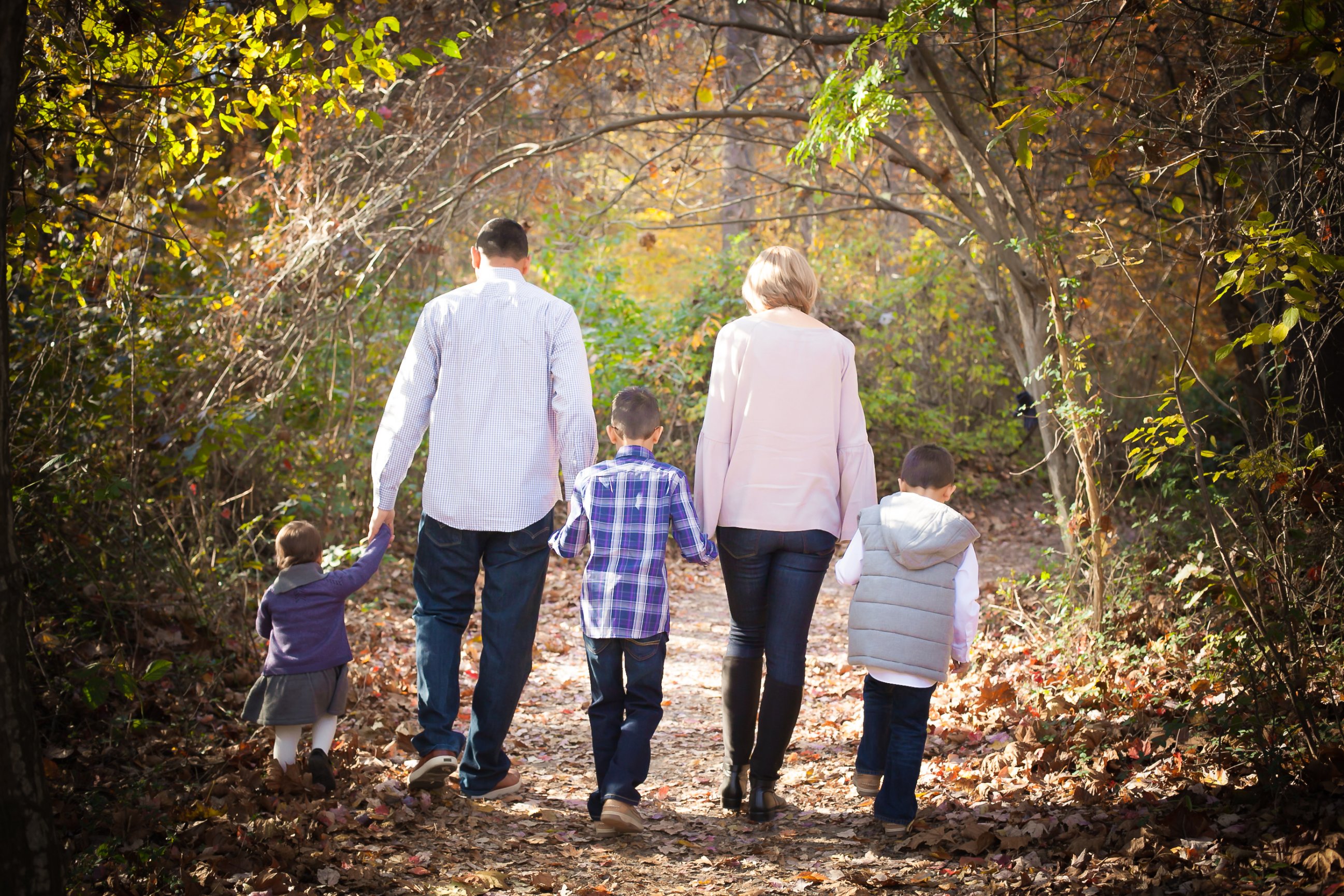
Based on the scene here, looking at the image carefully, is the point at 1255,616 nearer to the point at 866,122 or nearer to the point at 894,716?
the point at 894,716

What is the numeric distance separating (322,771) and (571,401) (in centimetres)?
169

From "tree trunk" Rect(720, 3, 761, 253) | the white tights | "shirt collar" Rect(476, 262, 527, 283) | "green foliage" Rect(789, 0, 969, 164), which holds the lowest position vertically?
the white tights

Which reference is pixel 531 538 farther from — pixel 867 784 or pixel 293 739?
pixel 867 784

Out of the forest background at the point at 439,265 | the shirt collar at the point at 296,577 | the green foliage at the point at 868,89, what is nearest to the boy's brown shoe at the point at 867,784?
the forest background at the point at 439,265

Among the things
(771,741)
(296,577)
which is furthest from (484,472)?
(771,741)

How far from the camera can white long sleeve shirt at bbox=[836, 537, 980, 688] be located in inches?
147

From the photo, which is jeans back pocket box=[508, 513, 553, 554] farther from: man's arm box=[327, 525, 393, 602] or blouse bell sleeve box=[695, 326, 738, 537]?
blouse bell sleeve box=[695, 326, 738, 537]

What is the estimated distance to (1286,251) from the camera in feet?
11.1

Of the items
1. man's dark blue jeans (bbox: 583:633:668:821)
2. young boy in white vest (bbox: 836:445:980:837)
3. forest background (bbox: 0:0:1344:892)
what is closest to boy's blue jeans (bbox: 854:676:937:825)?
young boy in white vest (bbox: 836:445:980:837)

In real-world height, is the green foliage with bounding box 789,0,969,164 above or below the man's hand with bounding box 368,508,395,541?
above

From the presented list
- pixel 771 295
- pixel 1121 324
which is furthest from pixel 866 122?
pixel 1121 324

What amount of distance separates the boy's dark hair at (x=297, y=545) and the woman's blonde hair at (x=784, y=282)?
194cm

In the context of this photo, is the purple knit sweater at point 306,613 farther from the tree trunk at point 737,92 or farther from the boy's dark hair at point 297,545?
the tree trunk at point 737,92

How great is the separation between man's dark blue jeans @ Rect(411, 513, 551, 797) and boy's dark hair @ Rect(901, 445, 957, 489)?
1380mm
